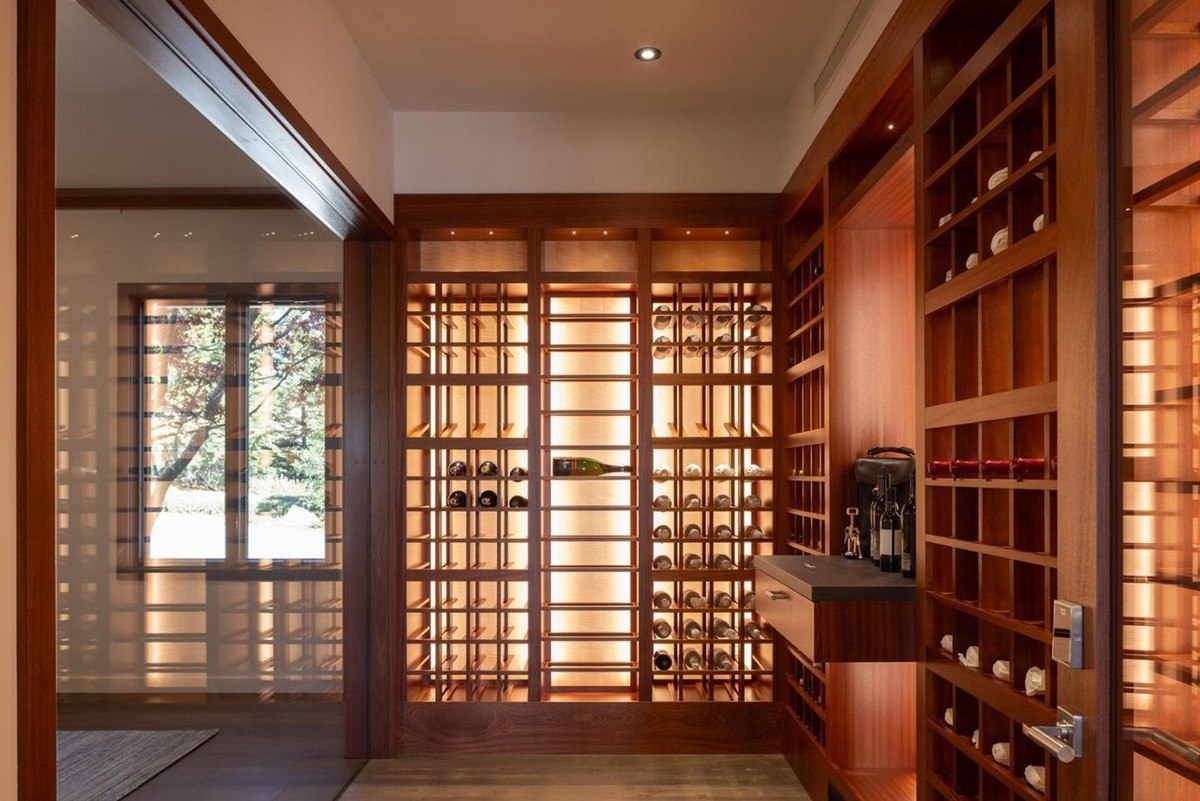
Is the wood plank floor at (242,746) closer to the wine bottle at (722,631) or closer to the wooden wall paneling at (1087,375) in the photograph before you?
the wine bottle at (722,631)

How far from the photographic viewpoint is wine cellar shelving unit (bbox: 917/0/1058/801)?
6.49ft

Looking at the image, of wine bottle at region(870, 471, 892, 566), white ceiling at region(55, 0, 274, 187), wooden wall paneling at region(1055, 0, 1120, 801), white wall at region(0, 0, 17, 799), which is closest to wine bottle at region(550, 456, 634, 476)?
wine bottle at region(870, 471, 892, 566)

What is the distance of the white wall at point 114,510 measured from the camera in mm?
1840

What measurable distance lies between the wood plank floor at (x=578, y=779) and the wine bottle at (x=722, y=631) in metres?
0.56

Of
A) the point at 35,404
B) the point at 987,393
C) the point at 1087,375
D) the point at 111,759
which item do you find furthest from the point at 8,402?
the point at 987,393

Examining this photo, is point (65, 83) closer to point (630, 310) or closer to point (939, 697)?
point (939, 697)

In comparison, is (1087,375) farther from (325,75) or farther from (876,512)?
(325,75)

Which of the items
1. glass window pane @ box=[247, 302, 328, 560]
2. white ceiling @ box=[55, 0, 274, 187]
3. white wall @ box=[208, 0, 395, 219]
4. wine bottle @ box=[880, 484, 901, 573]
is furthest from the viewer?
wine bottle @ box=[880, 484, 901, 573]

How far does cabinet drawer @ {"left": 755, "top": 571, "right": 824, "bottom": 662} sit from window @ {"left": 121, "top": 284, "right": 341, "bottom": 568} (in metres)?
1.65

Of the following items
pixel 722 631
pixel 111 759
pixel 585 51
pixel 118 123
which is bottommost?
pixel 722 631

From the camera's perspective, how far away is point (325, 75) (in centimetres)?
346

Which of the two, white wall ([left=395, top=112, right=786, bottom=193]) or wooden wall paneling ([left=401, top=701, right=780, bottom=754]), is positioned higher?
white wall ([left=395, top=112, right=786, bottom=193])

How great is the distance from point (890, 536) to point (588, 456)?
2.25 meters

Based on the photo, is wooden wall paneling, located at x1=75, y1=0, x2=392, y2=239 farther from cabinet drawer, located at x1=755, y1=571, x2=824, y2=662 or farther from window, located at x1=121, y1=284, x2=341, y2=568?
cabinet drawer, located at x1=755, y1=571, x2=824, y2=662
